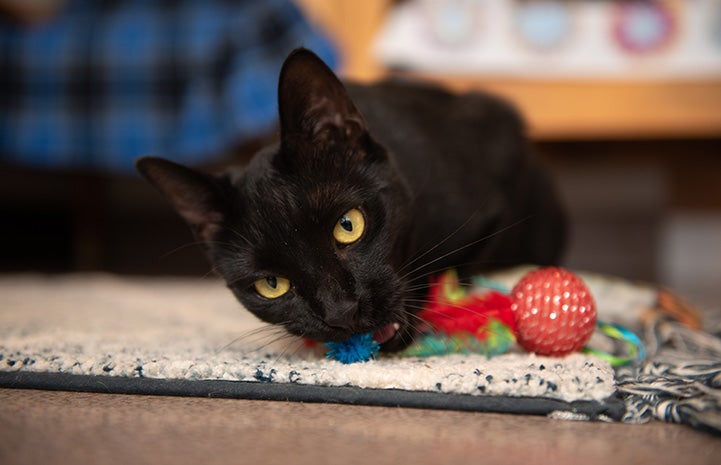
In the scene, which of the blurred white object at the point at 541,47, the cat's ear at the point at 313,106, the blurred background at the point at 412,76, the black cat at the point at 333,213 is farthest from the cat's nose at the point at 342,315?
the blurred white object at the point at 541,47

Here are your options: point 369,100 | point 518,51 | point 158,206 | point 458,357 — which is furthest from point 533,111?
point 158,206

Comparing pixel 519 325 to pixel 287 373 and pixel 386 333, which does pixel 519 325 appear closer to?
pixel 386 333

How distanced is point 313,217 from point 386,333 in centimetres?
17

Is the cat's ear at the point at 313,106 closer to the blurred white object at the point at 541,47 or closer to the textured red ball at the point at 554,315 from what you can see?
the textured red ball at the point at 554,315

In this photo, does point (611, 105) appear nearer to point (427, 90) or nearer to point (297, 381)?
point (427, 90)

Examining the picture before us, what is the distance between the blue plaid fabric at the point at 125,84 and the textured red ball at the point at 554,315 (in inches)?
49.1

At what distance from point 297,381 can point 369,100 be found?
0.55 m

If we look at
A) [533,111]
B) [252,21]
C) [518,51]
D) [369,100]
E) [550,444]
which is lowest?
[550,444]

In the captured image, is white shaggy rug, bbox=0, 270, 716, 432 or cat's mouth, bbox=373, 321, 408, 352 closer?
white shaggy rug, bbox=0, 270, 716, 432

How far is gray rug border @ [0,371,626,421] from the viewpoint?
61cm

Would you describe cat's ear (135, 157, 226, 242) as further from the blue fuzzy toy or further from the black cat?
the blue fuzzy toy

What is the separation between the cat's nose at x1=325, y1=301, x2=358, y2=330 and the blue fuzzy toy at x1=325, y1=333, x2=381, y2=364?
0.04 metres

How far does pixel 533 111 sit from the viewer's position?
171 centimetres

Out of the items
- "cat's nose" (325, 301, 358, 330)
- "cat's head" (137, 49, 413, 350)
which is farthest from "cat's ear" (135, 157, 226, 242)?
"cat's nose" (325, 301, 358, 330)
